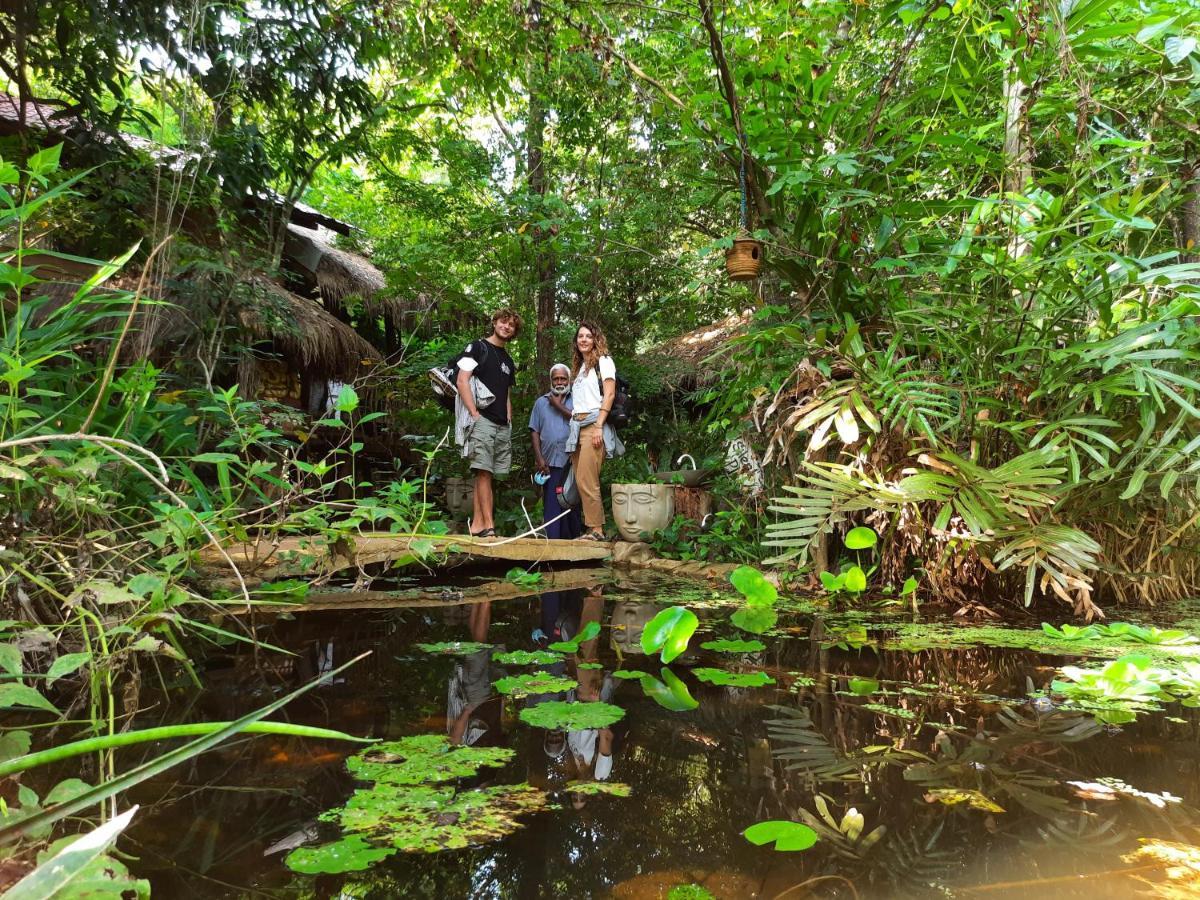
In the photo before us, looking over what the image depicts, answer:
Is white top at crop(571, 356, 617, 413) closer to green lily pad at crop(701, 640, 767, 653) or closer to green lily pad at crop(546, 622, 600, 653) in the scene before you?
green lily pad at crop(546, 622, 600, 653)

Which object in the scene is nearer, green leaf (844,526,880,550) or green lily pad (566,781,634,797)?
green lily pad (566,781,634,797)

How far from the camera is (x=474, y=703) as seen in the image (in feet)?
6.03

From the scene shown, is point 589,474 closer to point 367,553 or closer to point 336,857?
point 367,553

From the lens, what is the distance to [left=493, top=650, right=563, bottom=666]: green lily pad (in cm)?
223

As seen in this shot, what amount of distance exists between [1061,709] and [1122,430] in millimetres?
1470

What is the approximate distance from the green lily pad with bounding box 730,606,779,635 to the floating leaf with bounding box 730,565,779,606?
0.11 m

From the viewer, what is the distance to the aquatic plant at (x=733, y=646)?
7.80ft

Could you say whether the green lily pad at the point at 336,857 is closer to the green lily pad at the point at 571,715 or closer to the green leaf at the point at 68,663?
the green leaf at the point at 68,663

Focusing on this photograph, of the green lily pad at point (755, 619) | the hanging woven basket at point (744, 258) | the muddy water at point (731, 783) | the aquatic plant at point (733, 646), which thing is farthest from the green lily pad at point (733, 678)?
the hanging woven basket at point (744, 258)

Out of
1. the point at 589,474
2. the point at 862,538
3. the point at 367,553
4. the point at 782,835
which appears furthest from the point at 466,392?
the point at 782,835

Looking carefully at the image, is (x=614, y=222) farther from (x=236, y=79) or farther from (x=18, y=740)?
(x=18, y=740)

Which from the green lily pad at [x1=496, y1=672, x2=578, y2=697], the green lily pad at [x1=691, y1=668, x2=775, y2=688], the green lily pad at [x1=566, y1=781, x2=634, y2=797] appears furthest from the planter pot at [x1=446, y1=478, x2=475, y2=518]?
the green lily pad at [x1=566, y1=781, x2=634, y2=797]

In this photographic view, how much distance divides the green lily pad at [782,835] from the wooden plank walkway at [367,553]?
1.14 meters

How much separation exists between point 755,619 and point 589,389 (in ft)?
9.21
